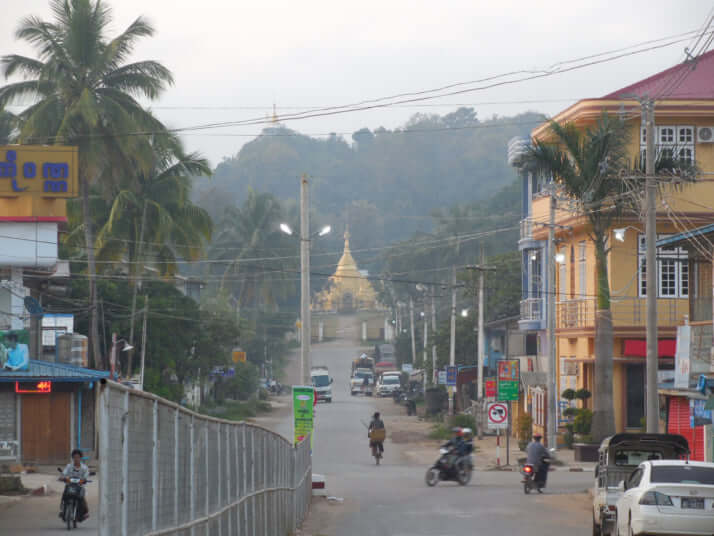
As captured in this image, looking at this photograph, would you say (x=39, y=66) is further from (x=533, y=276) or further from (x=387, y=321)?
(x=387, y=321)

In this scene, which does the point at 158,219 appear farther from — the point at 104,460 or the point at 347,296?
the point at 347,296

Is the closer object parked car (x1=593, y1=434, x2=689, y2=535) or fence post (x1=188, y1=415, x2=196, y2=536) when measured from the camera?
fence post (x1=188, y1=415, x2=196, y2=536)

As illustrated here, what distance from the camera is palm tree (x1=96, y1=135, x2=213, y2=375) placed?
47531mm

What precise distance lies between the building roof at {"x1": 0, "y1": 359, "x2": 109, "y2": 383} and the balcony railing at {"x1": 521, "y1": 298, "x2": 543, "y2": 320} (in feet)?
67.9

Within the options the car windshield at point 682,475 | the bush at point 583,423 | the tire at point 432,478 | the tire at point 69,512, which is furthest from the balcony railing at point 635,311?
the car windshield at point 682,475

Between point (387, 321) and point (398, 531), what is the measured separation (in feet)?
387

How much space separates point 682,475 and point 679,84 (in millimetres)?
31981

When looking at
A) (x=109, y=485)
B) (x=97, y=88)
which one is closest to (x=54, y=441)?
(x=97, y=88)

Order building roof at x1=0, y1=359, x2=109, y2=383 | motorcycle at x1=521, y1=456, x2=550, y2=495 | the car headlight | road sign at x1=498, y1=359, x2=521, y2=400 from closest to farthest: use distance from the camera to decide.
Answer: the car headlight → motorcycle at x1=521, y1=456, x2=550, y2=495 → building roof at x1=0, y1=359, x2=109, y2=383 → road sign at x1=498, y1=359, x2=521, y2=400

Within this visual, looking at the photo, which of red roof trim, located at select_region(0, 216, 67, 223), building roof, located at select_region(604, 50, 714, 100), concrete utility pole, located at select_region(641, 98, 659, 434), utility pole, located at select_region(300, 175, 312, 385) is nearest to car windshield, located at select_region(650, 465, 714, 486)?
concrete utility pole, located at select_region(641, 98, 659, 434)

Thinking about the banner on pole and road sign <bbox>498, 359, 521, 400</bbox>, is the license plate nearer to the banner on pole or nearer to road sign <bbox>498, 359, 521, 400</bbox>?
the banner on pole

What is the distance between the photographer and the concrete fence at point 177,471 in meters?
5.78

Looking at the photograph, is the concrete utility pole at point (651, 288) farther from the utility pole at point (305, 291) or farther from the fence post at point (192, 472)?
the fence post at point (192, 472)

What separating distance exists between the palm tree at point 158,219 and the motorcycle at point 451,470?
21199 mm
